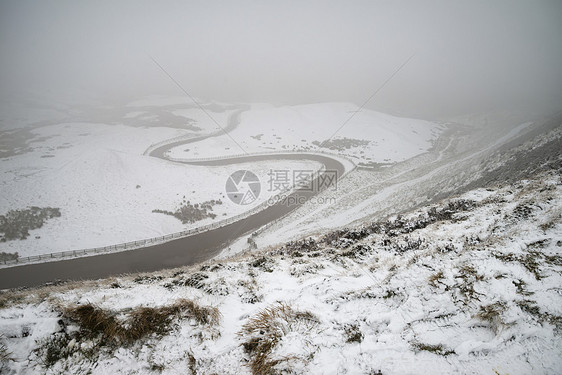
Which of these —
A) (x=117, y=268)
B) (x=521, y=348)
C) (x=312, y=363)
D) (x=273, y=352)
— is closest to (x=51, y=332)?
(x=273, y=352)

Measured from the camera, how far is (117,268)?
61.2ft

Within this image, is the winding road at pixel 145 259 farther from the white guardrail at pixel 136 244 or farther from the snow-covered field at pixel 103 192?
the snow-covered field at pixel 103 192

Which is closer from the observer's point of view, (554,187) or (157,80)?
(554,187)

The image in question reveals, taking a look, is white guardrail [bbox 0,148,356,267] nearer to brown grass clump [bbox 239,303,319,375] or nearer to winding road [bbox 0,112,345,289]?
winding road [bbox 0,112,345,289]

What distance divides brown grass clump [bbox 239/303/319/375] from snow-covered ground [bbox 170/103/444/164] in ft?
144

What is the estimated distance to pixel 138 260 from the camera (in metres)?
19.9

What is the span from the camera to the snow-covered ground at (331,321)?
400 cm

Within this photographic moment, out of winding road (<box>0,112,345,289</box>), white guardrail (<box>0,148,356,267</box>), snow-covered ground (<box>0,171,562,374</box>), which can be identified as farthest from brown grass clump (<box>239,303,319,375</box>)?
white guardrail (<box>0,148,356,267</box>)

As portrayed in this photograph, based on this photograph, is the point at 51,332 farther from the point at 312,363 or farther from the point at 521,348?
the point at 521,348

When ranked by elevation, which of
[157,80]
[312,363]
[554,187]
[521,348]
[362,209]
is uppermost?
[157,80]

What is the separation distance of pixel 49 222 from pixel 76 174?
37.2ft

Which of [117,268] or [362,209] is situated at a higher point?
[362,209]

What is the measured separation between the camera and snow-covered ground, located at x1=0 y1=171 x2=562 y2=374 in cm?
400

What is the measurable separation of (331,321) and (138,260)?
20070 mm
